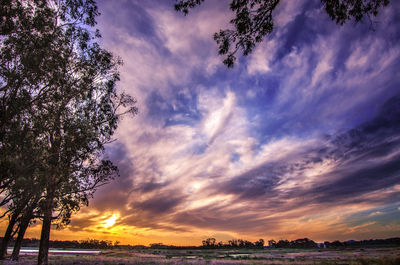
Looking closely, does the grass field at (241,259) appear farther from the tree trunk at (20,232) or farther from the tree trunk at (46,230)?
the tree trunk at (46,230)

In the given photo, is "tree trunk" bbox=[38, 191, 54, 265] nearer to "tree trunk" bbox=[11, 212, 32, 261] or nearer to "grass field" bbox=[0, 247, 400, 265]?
"tree trunk" bbox=[11, 212, 32, 261]

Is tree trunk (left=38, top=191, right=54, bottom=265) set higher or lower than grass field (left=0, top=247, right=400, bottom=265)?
higher

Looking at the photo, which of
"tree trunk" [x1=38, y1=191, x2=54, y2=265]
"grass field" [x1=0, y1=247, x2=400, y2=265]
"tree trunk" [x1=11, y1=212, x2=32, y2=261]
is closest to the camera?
"tree trunk" [x1=38, y1=191, x2=54, y2=265]

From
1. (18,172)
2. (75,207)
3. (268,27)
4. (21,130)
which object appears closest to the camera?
(268,27)

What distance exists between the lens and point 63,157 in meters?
22.5

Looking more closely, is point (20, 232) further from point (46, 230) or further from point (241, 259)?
point (241, 259)

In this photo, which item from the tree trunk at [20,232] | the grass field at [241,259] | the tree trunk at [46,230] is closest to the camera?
the tree trunk at [46,230]

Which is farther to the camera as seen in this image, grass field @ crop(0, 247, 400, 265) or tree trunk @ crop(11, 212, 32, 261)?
tree trunk @ crop(11, 212, 32, 261)

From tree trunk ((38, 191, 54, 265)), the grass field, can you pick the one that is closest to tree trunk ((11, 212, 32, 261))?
the grass field

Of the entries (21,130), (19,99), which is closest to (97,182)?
(21,130)

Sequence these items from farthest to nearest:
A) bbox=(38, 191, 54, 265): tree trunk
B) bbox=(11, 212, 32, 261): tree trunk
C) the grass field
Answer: bbox=(11, 212, 32, 261): tree trunk → the grass field → bbox=(38, 191, 54, 265): tree trunk

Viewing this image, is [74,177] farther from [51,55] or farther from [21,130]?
[51,55]

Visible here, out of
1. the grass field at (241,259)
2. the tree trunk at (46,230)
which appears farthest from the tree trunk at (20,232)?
the tree trunk at (46,230)

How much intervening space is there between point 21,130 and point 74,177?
9124 mm
